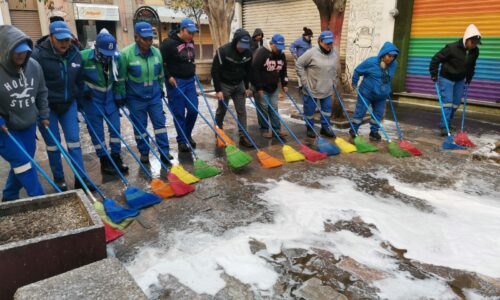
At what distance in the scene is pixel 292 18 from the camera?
44.0 feet

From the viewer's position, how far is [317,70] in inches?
242

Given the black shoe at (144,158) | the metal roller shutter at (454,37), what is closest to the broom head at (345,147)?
the black shoe at (144,158)

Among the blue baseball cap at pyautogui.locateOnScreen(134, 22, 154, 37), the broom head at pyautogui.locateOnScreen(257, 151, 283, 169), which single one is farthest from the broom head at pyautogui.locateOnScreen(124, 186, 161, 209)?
the blue baseball cap at pyautogui.locateOnScreen(134, 22, 154, 37)

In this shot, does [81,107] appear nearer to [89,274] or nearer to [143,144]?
[143,144]

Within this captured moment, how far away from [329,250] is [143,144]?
3306 millimetres

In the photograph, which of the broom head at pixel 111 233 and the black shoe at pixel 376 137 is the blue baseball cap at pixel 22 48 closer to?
the broom head at pixel 111 233

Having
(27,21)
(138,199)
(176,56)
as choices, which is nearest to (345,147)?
(176,56)

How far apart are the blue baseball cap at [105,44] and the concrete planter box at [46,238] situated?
2.15 meters

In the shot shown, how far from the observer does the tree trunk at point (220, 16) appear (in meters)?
10.0

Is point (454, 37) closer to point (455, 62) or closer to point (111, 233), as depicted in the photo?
point (455, 62)

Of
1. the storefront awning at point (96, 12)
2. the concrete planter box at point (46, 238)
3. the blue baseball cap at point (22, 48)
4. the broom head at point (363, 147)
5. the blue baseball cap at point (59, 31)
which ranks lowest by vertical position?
the broom head at point (363, 147)

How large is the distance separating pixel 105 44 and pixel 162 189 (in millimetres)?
1880

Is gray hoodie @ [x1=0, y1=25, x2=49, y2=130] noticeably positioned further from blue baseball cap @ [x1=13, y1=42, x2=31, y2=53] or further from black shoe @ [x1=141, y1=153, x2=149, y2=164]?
black shoe @ [x1=141, y1=153, x2=149, y2=164]

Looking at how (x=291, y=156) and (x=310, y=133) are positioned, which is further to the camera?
(x=310, y=133)
